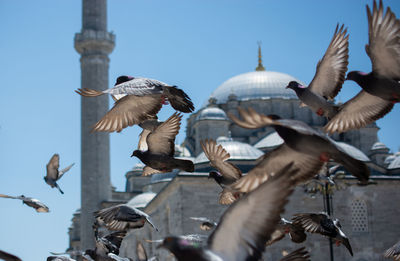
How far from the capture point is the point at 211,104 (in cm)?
4266

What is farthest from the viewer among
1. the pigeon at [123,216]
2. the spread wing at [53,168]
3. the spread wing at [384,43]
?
the spread wing at [53,168]

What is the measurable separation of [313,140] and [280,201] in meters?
0.52

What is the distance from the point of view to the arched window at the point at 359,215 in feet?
98.6

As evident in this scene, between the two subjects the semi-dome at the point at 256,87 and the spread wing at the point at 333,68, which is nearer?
the spread wing at the point at 333,68

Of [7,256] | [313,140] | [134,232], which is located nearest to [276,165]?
[313,140]

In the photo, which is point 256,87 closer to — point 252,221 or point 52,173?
point 52,173

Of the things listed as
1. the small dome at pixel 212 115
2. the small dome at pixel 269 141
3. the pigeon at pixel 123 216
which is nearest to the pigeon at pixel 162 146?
the pigeon at pixel 123 216

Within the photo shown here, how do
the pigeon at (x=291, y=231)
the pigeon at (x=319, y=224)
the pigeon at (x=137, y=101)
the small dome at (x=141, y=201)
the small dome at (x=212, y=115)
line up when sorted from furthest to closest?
1. the small dome at (x=141, y=201)
2. the small dome at (x=212, y=115)
3. the pigeon at (x=319, y=224)
4. the pigeon at (x=291, y=231)
5. the pigeon at (x=137, y=101)

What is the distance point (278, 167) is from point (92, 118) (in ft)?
122

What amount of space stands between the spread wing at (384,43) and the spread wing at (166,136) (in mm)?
1573

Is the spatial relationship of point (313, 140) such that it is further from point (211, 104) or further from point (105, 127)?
point (211, 104)

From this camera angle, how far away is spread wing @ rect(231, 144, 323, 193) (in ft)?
14.0

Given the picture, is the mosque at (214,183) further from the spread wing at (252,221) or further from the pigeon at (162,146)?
the spread wing at (252,221)

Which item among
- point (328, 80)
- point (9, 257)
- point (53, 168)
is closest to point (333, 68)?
point (328, 80)
